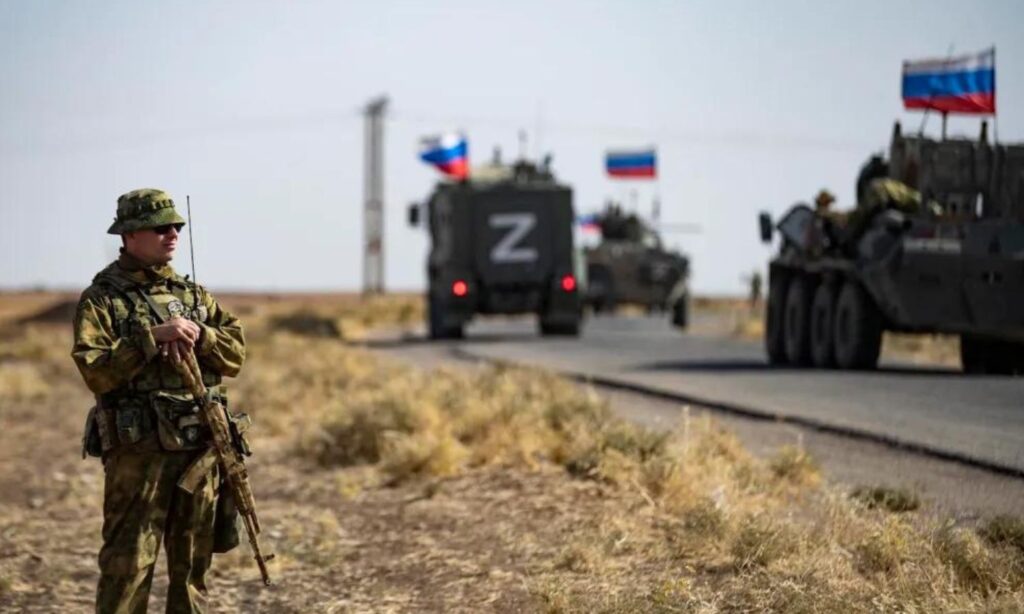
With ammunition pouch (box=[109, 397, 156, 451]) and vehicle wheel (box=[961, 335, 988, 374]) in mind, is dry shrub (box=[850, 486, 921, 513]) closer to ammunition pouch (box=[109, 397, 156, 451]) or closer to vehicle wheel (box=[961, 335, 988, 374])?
ammunition pouch (box=[109, 397, 156, 451])

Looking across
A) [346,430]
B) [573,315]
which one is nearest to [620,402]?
[346,430]

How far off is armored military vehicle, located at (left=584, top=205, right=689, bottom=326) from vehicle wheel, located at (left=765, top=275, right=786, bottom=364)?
1668 centimetres

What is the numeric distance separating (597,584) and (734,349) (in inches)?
858

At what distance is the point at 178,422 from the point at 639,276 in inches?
1391

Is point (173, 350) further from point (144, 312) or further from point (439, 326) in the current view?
point (439, 326)

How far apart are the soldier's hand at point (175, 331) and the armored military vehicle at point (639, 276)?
35.2 m

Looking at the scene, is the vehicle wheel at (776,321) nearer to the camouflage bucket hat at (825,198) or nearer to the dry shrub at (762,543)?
the camouflage bucket hat at (825,198)

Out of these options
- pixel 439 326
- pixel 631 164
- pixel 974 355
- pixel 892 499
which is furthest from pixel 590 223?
pixel 892 499

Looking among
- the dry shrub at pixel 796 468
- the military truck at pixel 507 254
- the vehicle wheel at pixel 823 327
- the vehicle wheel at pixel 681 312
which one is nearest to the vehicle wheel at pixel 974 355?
the vehicle wheel at pixel 823 327

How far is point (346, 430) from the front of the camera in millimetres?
14203

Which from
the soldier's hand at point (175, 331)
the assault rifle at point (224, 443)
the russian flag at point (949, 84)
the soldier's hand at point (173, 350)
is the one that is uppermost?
the russian flag at point (949, 84)

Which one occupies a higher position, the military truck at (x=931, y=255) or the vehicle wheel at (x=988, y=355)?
the military truck at (x=931, y=255)

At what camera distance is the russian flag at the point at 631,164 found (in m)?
47.1

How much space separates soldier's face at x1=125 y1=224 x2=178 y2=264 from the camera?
21.5ft
